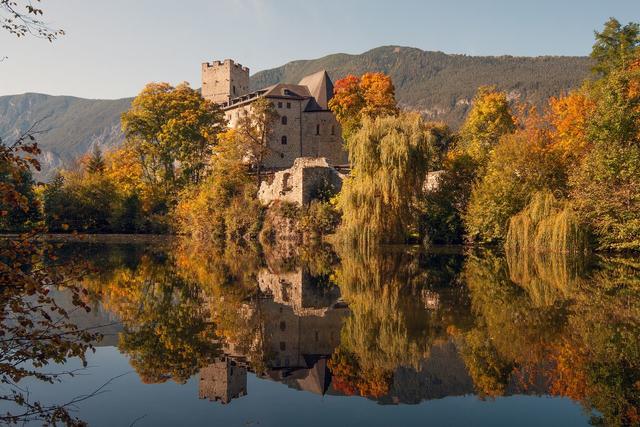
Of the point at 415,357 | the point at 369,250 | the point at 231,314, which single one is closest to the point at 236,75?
the point at 369,250

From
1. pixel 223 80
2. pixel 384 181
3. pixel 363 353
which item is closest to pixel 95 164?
pixel 223 80

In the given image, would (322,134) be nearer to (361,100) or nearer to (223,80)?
(361,100)

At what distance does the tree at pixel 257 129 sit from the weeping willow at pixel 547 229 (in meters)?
24.6

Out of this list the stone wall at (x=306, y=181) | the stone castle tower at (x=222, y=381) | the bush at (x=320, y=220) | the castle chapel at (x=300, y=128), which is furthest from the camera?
the castle chapel at (x=300, y=128)

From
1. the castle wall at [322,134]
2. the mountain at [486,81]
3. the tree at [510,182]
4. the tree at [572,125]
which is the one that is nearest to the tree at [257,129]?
the castle wall at [322,134]

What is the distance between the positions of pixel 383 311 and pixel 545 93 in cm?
13585

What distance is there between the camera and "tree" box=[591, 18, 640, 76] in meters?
38.0

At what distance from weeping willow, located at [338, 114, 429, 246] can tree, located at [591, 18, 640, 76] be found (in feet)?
55.0

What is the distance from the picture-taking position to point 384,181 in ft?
94.5

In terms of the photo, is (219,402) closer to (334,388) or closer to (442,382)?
(334,388)

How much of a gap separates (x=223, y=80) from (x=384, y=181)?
135 ft

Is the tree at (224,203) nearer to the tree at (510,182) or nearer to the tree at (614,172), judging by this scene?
the tree at (510,182)

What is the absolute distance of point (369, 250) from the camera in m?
28.4

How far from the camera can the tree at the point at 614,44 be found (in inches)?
1496
